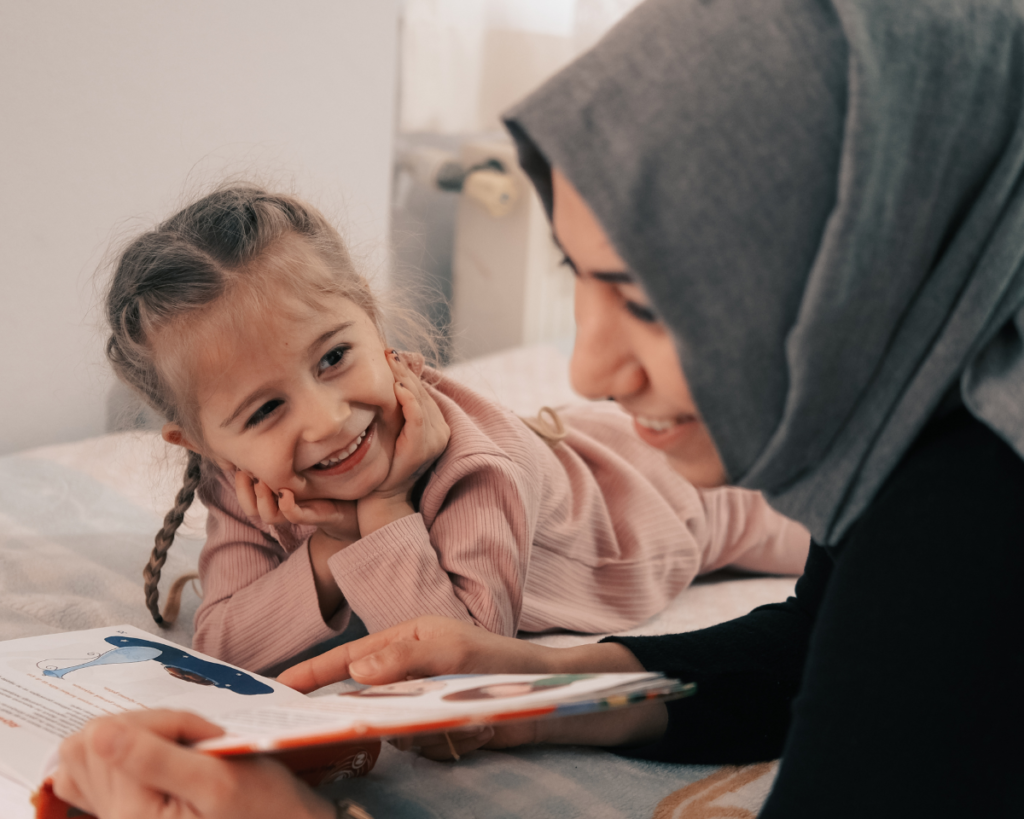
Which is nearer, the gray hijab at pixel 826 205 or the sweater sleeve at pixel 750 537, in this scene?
the gray hijab at pixel 826 205

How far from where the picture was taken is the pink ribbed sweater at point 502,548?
891 millimetres

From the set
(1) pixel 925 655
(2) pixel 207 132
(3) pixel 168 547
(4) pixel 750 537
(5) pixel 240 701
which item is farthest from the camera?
(2) pixel 207 132

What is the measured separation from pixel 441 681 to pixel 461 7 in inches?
76.9

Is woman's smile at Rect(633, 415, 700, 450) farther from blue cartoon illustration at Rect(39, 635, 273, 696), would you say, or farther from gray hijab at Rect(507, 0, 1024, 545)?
blue cartoon illustration at Rect(39, 635, 273, 696)

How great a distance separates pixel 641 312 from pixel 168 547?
66cm

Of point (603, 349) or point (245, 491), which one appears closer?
point (603, 349)

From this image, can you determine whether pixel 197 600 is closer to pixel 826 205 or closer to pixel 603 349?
pixel 603 349

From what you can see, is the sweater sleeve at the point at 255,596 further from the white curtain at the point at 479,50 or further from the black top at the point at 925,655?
the white curtain at the point at 479,50

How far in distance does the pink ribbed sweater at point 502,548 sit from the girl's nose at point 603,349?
37cm

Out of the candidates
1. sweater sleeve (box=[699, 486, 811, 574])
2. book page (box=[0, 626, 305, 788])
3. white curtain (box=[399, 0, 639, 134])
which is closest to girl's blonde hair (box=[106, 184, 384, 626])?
book page (box=[0, 626, 305, 788])

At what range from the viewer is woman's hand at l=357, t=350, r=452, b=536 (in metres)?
0.93

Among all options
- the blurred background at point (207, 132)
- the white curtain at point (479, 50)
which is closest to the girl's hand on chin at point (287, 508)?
the blurred background at point (207, 132)

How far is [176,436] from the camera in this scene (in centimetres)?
96

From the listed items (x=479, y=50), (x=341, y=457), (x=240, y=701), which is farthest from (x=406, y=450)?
(x=479, y=50)
